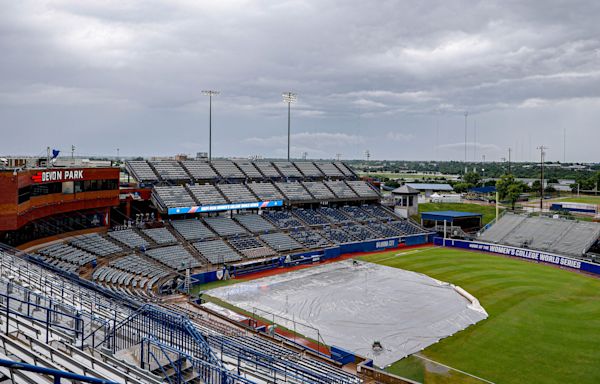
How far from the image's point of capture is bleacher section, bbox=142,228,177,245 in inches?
1932

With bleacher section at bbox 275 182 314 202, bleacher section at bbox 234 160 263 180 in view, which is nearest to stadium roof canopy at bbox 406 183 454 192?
bleacher section at bbox 275 182 314 202

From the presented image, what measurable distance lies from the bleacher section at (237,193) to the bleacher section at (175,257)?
13.7 m

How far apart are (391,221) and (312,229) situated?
16185 mm

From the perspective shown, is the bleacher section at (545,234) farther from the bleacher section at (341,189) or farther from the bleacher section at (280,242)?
the bleacher section at (280,242)

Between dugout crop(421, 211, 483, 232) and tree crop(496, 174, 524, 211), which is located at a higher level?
tree crop(496, 174, 524, 211)

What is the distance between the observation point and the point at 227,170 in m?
67.0

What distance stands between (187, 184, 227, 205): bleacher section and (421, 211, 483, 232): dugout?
34.5 meters

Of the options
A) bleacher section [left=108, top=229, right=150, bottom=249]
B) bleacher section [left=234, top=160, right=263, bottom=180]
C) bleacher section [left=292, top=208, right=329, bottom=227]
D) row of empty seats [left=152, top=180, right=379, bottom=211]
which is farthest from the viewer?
bleacher section [left=234, top=160, right=263, bottom=180]

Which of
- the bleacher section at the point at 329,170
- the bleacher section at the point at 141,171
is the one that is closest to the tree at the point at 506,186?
the bleacher section at the point at 329,170

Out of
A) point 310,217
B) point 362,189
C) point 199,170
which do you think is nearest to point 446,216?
point 362,189

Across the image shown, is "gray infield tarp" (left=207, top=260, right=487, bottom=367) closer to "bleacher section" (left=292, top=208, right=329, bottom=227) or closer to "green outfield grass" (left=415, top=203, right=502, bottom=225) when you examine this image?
"bleacher section" (left=292, top=208, right=329, bottom=227)

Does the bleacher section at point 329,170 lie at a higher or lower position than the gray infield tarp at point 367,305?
higher

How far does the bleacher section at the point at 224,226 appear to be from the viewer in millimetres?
55219

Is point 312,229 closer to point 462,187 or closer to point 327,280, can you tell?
point 327,280
